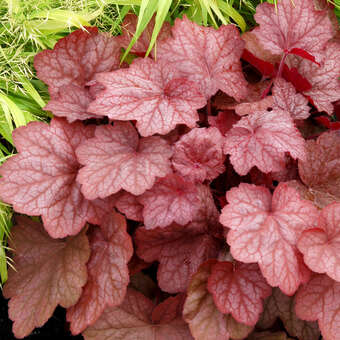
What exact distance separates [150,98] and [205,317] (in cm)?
60

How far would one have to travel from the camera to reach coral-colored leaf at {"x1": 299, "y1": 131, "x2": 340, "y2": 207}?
117 cm

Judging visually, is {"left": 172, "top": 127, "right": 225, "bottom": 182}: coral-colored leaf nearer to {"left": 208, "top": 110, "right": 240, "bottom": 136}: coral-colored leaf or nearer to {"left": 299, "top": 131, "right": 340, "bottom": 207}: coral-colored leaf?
{"left": 208, "top": 110, "right": 240, "bottom": 136}: coral-colored leaf

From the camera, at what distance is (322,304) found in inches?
40.0

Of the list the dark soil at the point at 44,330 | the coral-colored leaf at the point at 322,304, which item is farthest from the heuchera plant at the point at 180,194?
the dark soil at the point at 44,330

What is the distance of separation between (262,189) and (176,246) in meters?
0.28

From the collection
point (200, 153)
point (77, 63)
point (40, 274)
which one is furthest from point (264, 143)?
point (40, 274)

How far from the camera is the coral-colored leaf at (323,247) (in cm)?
93

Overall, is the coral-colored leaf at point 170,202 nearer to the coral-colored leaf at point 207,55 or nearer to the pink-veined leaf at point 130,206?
the pink-veined leaf at point 130,206

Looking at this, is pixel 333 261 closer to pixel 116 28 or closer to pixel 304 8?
pixel 304 8

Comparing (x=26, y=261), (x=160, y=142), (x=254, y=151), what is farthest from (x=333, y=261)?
(x=26, y=261)

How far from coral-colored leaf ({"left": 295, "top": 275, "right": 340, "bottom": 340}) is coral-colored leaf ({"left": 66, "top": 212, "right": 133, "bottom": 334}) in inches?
17.5

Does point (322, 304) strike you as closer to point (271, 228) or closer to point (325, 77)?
point (271, 228)

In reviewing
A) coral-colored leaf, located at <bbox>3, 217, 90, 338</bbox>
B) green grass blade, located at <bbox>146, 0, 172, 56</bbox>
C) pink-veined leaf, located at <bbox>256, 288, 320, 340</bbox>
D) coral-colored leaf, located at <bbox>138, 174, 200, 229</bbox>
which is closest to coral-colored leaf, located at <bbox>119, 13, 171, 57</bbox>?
green grass blade, located at <bbox>146, 0, 172, 56</bbox>

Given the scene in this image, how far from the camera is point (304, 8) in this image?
1277mm
